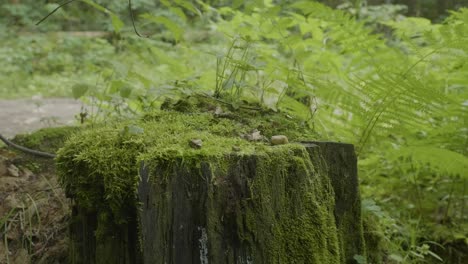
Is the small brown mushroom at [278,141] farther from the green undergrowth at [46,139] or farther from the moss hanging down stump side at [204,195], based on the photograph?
the green undergrowth at [46,139]

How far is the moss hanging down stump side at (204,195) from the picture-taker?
5.63 feet

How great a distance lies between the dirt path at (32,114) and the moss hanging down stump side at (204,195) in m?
2.32

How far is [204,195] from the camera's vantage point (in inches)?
67.3

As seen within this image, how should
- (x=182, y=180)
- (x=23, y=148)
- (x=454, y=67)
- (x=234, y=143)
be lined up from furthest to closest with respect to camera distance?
(x=454, y=67), (x=23, y=148), (x=234, y=143), (x=182, y=180)

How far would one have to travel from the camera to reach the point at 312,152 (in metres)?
2.07

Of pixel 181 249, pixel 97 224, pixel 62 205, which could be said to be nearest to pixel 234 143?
pixel 181 249

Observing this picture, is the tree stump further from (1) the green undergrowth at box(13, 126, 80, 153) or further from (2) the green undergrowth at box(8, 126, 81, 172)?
(1) the green undergrowth at box(13, 126, 80, 153)

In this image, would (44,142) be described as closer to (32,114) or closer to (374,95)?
(374,95)

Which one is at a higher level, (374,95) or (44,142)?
(374,95)

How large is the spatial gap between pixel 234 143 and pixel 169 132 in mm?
340

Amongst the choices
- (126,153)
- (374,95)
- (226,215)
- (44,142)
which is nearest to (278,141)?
(226,215)

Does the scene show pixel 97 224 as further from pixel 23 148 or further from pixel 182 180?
pixel 23 148

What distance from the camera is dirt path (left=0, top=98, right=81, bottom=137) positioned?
184 inches

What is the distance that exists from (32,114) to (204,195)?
459 centimetres
